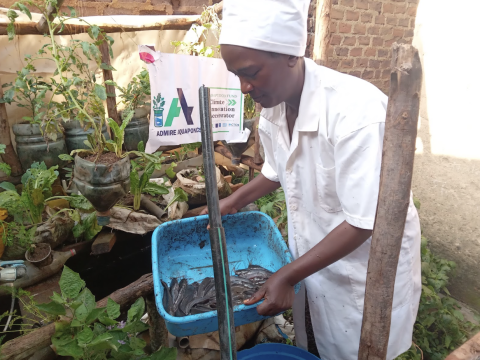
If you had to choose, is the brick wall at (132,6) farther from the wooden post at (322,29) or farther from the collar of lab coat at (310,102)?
the collar of lab coat at (310,102)

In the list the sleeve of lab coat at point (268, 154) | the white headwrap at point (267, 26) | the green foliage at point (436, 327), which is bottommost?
the green foliage at point (436, 327)

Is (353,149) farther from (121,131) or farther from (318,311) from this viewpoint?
(121,131)

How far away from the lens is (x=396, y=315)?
158 centimetres

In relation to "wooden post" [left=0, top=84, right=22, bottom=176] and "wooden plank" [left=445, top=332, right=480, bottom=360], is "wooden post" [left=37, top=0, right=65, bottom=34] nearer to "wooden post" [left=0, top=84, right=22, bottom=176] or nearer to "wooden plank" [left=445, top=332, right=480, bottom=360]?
"wooden post" [left=0, top=84, right=22, bottom=176]

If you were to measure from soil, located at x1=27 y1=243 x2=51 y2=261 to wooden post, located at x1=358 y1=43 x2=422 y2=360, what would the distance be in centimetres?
206

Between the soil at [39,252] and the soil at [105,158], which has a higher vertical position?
the soil at [105,158]

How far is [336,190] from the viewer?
1397 millimetres

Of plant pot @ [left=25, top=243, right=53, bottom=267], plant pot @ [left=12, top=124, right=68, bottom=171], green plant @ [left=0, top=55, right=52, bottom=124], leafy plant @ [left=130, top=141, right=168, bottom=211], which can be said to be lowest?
plant pot @ [left=25, top=243, right=53, bottom=267]

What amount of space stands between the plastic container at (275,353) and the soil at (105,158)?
1532 millimetres

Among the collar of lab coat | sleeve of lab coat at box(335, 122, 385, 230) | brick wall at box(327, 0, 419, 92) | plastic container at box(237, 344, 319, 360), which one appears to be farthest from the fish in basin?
brick wall at box(327, 0, 419, 92)

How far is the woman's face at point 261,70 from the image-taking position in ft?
4.23

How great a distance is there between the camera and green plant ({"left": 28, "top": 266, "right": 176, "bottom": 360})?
1328 millimetres

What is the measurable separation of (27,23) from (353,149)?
2678mm

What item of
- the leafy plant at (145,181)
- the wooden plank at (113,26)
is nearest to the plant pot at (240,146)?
the leafy plant at (145,181)
